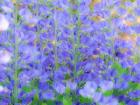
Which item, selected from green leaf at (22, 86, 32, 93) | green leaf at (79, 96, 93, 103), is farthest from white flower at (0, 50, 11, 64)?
green leaf at (79, 96, 93, 103)

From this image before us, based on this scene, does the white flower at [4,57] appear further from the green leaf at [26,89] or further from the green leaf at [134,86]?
the green leaf at [134,86]

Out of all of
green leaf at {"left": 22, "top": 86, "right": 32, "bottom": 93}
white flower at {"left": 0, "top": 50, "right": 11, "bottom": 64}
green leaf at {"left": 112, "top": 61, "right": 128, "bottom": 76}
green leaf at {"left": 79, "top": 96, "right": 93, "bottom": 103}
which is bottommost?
green leaf at {"left": 79, "top": 96, "right": 93, "bottom": 103}

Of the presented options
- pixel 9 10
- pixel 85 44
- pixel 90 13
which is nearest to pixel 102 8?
pixel 90 13

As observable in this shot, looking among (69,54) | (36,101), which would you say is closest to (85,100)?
(36,101)

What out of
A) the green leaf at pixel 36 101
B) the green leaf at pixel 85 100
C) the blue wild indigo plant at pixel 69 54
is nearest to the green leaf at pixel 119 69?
the blue wild indigo plant at pixel 69 54

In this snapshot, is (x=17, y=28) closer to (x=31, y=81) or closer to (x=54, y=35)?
(x=31, y=81)

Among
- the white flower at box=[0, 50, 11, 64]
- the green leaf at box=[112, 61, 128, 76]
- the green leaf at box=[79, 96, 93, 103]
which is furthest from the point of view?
the green leaf at box=[112, 61, 128, 76]

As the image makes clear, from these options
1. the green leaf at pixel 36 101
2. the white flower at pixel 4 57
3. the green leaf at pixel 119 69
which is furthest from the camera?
the green leaf at pixel 119 69

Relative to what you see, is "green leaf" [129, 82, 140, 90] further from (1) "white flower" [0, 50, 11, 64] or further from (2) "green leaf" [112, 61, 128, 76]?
(1) "white flower" [0, 50, 11, 64]

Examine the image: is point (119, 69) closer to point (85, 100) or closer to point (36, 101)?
point (85, 100)
